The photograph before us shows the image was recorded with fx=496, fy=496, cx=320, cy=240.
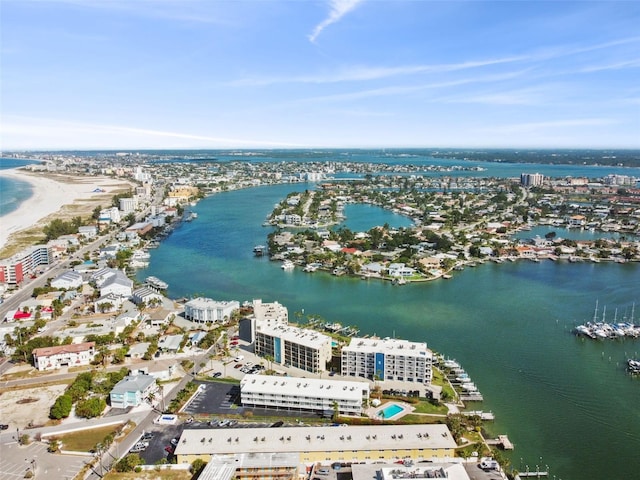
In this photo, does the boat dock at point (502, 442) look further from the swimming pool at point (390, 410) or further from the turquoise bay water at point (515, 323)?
the swimming pool at point (390, 410)

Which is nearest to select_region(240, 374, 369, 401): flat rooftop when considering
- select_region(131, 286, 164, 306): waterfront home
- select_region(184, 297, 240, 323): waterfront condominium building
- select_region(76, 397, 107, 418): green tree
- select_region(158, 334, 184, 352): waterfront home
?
select_region(76, 397, 107, 418): green tree

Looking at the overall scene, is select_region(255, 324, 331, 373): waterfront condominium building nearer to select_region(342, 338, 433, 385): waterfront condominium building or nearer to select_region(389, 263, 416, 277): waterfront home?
select_region(342, 338, 433, 385): waterfront condominium building

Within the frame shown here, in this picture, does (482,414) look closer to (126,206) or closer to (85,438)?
(85,438)

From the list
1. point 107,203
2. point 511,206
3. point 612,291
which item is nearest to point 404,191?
point 511,206

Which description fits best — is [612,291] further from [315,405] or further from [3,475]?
[3,475]

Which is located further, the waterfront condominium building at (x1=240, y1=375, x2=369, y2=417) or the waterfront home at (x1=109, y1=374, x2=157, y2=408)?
the waterfront home at (x1=109, y1=374, x2=157, y2=408)

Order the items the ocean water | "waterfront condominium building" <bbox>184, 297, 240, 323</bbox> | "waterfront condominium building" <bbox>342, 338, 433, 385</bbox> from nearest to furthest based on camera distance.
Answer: "waterfront condominium building" <bbox>342, 338, 433, 385</bbox>
"waterfront condominium building" <bbox>184, 297, 240, 323</bbox>
the ocean water

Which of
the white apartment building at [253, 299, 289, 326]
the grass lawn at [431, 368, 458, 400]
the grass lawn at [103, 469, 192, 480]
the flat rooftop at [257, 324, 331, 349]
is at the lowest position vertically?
the grass lawn at [103, 469, 192, 480]
